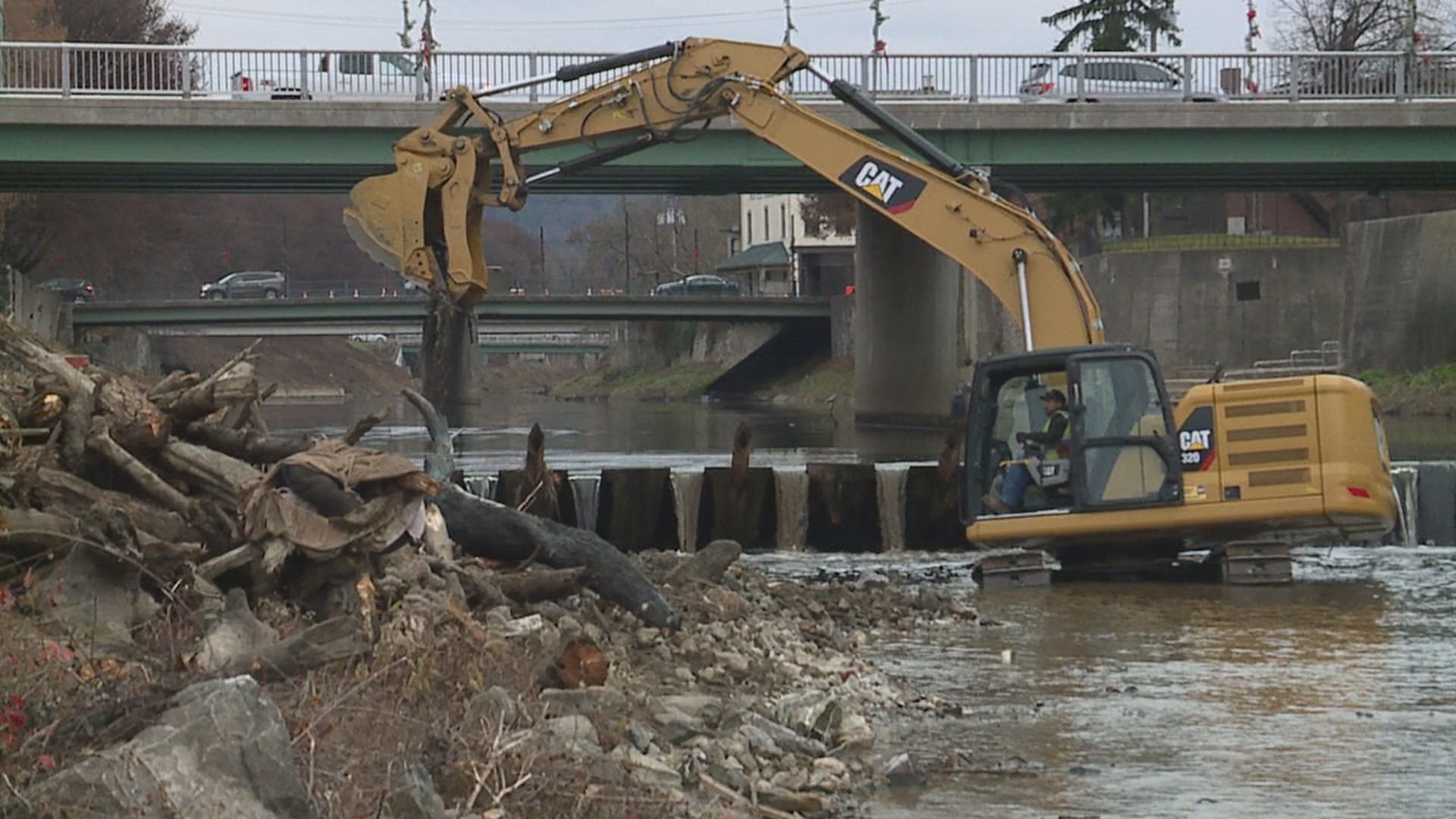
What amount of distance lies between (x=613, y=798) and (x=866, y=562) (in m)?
16.5

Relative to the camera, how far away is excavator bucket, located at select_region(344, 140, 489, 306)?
73.0ft

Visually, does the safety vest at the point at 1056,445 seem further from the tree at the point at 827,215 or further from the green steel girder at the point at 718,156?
the tree at the point at 827,215

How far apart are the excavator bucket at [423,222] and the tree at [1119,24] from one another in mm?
59727

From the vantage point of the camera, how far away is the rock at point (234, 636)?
10.8 metres

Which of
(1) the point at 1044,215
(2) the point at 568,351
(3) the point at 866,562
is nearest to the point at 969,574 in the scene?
(3) the point at 866,562

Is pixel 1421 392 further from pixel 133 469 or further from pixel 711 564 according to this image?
pixel 133 469

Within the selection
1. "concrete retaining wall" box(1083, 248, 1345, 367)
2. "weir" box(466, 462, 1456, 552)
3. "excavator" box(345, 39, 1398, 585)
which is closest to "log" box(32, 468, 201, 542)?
"excavator" box(345, 39, 1398, 585)

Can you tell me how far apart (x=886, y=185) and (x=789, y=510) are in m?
6.10

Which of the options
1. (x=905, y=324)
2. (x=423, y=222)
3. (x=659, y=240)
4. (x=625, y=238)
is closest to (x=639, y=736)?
(x=423, y=222)

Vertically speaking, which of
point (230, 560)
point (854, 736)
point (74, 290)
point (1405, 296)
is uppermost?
point (74, 290)

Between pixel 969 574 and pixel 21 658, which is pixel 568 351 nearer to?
pixel 969 574

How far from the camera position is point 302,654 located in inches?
402

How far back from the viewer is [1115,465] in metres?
20.4

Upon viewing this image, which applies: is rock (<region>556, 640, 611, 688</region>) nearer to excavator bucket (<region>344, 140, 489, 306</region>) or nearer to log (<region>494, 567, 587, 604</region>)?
log (<region>494, 567, 587, 604</region>)
